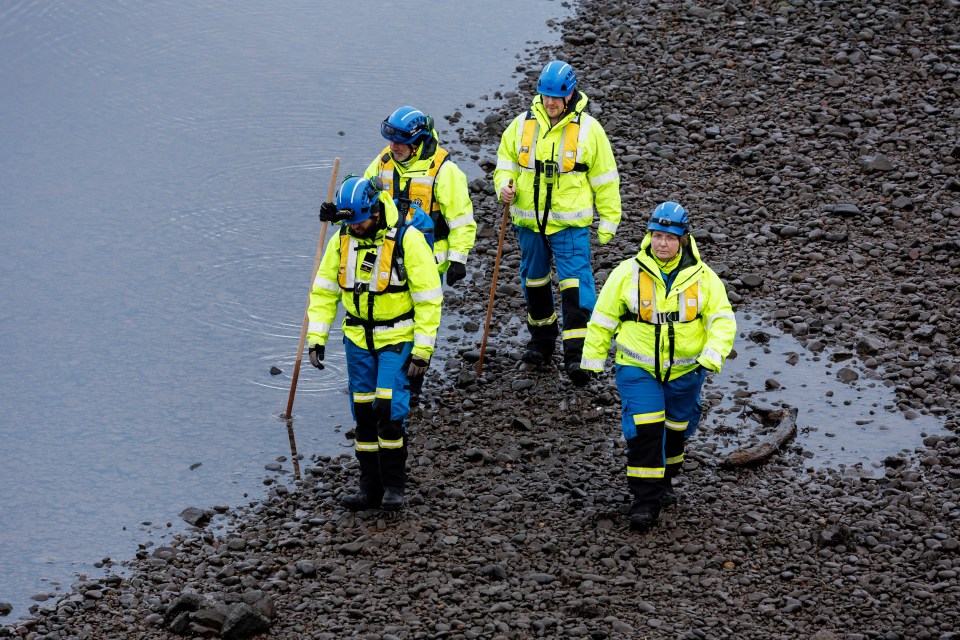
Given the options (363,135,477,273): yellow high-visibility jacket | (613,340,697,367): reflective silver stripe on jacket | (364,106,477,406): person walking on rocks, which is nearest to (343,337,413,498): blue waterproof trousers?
(364,106,477,406): person walking on rocks

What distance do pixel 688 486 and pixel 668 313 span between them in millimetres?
1589

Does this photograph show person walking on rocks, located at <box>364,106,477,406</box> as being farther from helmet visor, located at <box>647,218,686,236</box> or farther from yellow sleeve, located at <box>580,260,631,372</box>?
helmet visor, located at <box>647,218,686,236</box>

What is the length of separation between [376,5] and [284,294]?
337 inches

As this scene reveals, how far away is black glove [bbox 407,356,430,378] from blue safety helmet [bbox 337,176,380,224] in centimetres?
105

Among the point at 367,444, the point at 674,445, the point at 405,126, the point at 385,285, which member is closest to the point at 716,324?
the point at 674,445

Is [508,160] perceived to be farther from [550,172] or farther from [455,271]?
[455,271]

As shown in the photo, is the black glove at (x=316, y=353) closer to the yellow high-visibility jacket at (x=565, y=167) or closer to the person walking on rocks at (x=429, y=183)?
the person walking on rocks at (x=429, y=183)

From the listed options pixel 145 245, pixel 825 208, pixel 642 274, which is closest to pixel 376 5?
pixel 145 245

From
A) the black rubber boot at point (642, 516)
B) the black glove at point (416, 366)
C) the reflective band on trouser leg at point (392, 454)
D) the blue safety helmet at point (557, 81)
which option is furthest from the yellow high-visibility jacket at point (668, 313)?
the blue safety helmet at point (557, 81)

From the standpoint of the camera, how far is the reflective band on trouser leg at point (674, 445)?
9.34 metres

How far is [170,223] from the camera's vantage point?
14.4 metres

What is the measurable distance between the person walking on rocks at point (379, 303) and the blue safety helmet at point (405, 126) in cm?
131

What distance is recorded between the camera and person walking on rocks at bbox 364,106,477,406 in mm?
10492

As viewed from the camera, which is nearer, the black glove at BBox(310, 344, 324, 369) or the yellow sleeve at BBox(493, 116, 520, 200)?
the black glove at BBox(310, 344, 324, 369)
